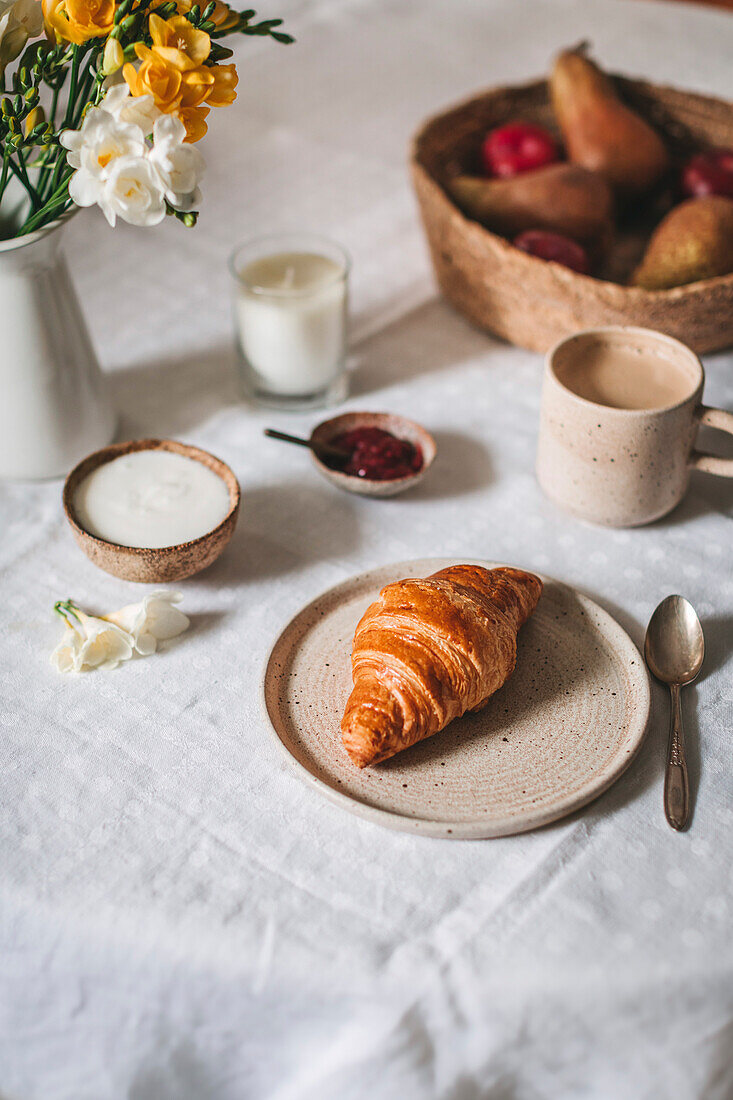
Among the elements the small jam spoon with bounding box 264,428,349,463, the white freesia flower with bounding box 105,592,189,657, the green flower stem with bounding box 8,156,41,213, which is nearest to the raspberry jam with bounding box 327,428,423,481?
the small jam spoon with bounding box 264,428,349,463

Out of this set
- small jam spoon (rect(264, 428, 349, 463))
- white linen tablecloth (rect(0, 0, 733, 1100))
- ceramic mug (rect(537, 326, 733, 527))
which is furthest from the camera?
small jam spoon (rect(264, 428, 349, 463))

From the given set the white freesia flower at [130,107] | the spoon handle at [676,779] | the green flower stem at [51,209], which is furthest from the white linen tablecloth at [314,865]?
the white freesia flower at [130,107]

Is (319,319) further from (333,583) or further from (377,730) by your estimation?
(377,730)

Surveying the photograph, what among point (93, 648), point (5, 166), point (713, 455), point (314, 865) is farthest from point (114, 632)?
point (713, 455)

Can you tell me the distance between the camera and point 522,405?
98cm

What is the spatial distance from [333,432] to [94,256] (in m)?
0.49

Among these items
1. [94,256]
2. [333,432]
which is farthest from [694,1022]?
[94,256]

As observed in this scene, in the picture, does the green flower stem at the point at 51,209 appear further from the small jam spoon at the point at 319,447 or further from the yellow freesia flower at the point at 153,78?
the small jam spoon at the point at 319,447

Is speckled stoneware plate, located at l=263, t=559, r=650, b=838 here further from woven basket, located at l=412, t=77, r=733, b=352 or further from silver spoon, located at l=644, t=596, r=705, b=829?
woven basket, located at l=412, t=77, r=733, b=352

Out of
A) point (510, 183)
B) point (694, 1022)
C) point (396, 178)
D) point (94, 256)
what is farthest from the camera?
point (396, 178)

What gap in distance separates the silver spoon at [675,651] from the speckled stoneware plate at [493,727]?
20 mm

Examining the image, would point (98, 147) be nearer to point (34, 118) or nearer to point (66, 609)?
point (34, 118)

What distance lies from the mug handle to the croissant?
0.25 meters

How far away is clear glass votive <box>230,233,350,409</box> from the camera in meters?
0.91
